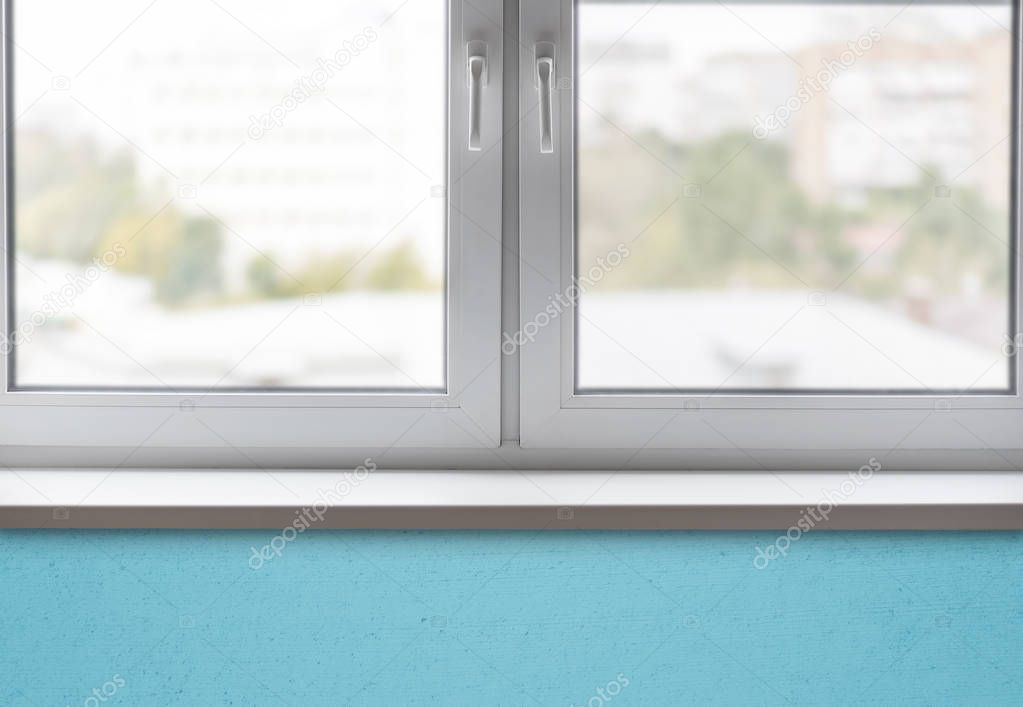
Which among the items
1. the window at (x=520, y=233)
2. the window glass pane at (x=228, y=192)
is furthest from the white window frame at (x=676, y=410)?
the window glass pane at (x=228, y=192)

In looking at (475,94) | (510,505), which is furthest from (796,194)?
(510,505)

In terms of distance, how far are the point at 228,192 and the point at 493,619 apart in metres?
0.61

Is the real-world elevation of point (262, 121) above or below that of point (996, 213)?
above

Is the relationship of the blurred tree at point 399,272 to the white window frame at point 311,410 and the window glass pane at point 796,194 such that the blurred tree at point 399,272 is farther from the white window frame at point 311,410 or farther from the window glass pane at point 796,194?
the window glass pane at point 796,194

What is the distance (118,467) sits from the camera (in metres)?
0.95

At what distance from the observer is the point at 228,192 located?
0.95 meters

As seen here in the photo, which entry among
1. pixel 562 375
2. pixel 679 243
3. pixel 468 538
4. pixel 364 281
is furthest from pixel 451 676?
pixel 679 243

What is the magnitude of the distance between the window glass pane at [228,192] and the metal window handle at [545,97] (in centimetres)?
13

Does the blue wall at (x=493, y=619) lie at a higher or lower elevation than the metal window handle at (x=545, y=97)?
lower

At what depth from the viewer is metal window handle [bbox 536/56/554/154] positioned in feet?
2.92

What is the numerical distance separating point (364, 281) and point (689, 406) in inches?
17.5

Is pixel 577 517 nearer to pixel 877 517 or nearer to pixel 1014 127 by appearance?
pixel 877 517

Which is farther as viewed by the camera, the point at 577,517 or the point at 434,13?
the point at 434,13

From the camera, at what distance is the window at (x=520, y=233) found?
942 millimetres
